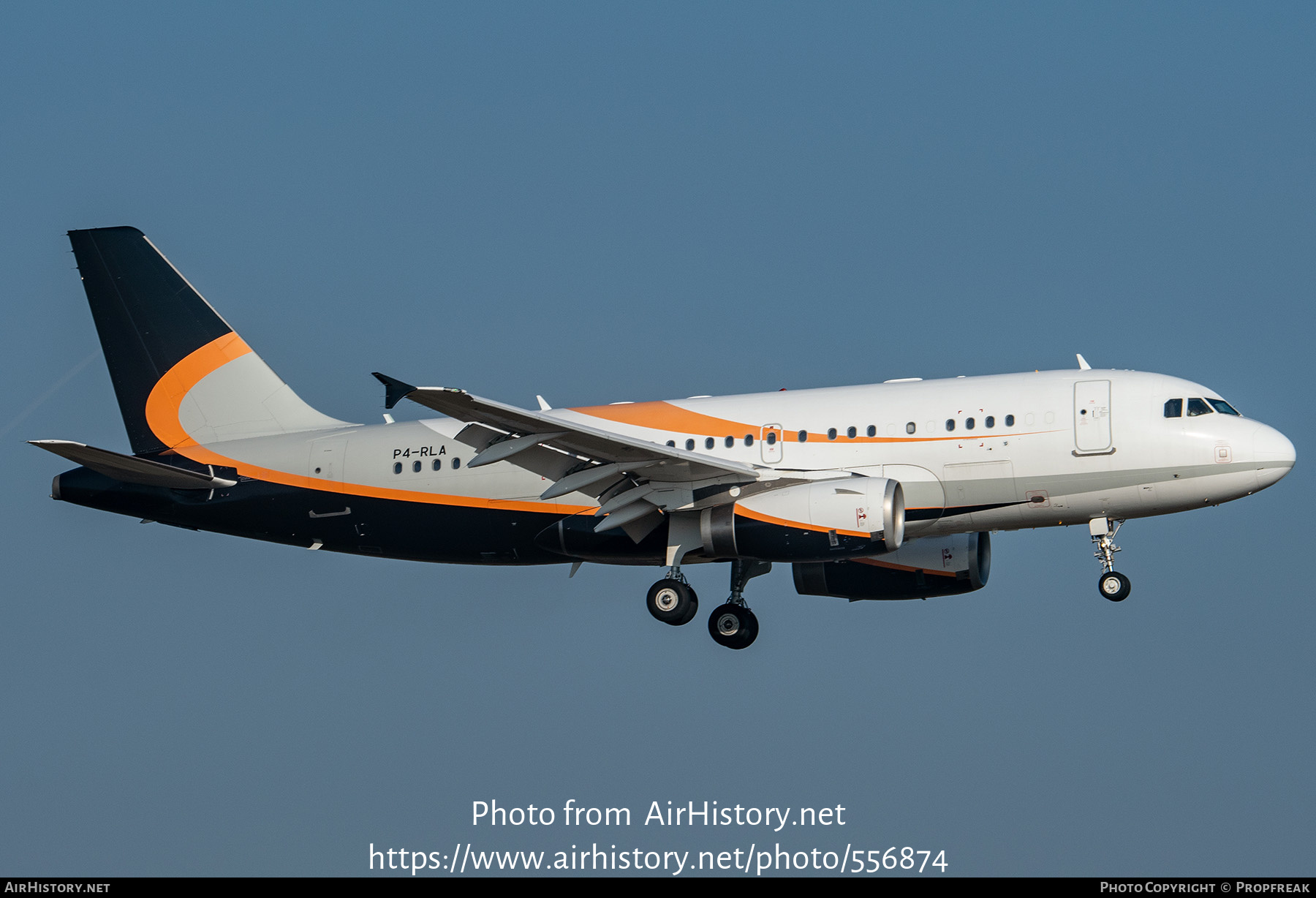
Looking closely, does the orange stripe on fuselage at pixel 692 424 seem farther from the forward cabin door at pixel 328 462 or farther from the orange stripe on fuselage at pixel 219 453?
the forward cabin door at pixel 328 462

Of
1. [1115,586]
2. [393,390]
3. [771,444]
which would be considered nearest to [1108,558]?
[1115,586]

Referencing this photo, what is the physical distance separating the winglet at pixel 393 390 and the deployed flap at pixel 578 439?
0.04 ft

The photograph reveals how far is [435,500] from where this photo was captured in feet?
119

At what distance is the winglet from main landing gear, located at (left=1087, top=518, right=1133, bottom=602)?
595 inches

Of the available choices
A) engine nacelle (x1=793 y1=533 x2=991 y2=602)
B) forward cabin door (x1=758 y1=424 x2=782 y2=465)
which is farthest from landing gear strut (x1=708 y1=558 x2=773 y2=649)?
forward cabin door (x1=758 y1=424 x2=782 y2=465)

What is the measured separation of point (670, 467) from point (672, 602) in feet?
11.3

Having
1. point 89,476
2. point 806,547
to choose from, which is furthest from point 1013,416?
point 89,476

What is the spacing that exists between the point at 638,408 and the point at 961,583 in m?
9.06

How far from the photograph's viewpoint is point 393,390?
92.3 feet

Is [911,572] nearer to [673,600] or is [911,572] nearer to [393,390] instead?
[673,600]

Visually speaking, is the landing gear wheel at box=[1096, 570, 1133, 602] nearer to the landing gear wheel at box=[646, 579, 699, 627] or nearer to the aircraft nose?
the aircraft nose

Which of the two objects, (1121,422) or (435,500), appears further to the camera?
(435,500)

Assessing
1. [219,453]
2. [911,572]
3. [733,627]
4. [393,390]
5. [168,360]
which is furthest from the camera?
[168,360]

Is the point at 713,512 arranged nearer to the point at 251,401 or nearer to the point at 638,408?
the point at 638,408
